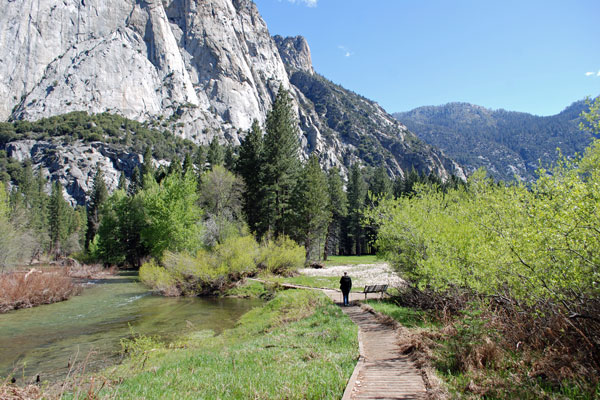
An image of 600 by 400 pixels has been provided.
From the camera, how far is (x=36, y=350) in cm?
1330

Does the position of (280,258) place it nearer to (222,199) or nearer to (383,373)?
(222,199)

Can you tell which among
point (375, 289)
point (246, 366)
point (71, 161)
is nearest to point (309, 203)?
point (375, 289)

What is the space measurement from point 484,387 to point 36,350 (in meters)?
15.5

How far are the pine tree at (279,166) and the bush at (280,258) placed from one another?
6835mm

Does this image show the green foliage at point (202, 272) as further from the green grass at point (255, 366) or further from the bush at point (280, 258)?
the green grass at point (255, 366)

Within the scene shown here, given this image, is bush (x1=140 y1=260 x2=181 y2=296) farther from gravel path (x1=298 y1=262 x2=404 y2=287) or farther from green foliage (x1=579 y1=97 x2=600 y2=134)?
green foliage (x1=579 y1=97 x2=600 y2=134)

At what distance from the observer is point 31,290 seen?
2314 centimetres

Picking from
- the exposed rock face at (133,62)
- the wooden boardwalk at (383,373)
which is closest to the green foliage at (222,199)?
the wooden boardwalk at (383,373)

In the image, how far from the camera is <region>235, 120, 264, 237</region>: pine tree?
4162 centimetres

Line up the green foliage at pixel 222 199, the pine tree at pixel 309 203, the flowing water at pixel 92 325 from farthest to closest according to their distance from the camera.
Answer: the pine tree at pixel 309 203, the green foliage at pixel 222 199, the flowing water at pixel 92 325

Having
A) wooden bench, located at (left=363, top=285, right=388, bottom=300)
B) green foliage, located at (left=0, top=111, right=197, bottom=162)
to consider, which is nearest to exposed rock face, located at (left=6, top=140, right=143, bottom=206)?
green foliage, located at (left=0, top=111, right=197, bottom=162)

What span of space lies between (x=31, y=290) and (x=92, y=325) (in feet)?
31.1

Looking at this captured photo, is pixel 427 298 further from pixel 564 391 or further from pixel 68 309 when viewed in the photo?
pixel 68 309

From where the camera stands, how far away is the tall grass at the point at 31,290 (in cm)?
2167
